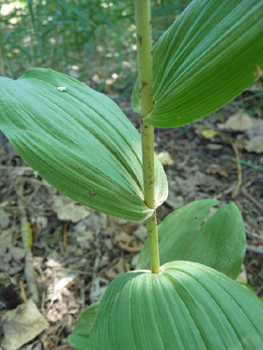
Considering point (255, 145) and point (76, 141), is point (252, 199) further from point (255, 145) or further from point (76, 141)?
point (76, 141)

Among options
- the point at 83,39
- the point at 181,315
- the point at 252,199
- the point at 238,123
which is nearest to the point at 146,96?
the point at 181,315

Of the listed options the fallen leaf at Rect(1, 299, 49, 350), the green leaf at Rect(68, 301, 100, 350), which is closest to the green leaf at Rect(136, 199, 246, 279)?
the green leaf at Rect(68, 301, 100, 350)

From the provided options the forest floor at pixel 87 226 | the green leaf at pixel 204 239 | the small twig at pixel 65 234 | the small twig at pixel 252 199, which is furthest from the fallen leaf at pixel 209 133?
the small twig at pixel 65 234

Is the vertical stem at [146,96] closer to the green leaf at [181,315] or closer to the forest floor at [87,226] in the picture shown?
the green leaf at [181,315]

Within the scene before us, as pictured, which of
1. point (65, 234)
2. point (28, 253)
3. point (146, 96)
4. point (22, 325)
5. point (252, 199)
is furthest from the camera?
point (252, 199)

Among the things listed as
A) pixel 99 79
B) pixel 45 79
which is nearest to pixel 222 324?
pixel 45 79

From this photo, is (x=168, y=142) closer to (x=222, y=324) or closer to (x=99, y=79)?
(x=99, y=79)

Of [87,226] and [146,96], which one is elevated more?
[146,96]
